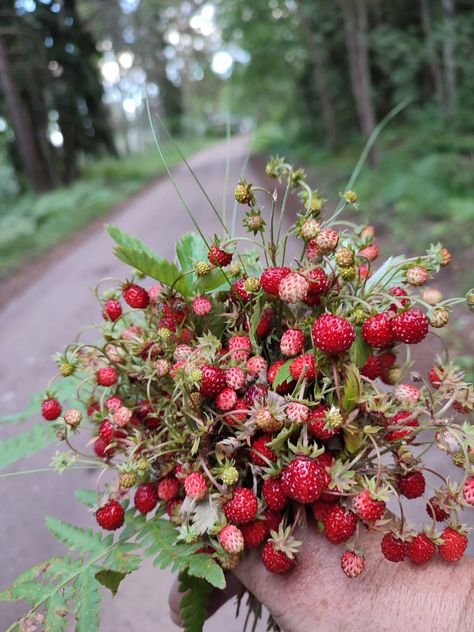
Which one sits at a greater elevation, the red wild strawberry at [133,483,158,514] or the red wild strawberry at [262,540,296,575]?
the red wild strawberry at [133,483,158,514]

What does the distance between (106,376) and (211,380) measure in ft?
1.05

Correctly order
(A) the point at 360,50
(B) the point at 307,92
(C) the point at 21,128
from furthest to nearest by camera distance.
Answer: (B) the point at 307,92 < (C) the point at 21,128 < (A) the point at 360,50

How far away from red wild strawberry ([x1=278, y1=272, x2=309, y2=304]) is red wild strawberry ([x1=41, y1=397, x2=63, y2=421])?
66 centimetres

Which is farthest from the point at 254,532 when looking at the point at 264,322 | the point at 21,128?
the point at 21,128

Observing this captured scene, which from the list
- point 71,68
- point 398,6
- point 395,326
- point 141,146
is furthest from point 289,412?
point 141,146

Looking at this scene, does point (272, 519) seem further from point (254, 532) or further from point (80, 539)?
point (80, 539)

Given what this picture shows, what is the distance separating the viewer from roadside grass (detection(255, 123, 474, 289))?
5738mm

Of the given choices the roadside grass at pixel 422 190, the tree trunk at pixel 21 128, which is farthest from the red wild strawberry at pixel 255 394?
the tree trunk at pixel 21 128

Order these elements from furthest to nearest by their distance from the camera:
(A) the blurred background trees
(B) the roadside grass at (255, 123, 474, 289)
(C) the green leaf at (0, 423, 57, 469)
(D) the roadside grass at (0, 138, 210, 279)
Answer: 1. (D) the roadside grass at (0, 138, 210, 279)
2. (A) the blurred background trees
3. (B) the roadside grass at (255, 123, 474, 289)
4. (C) the green leaf at (0, 423, 57, 469)

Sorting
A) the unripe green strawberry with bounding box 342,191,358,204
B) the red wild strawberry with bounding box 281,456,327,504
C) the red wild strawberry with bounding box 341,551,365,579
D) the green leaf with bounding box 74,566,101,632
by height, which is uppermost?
the unripe green strawberry with bounding box 342,191,358,204

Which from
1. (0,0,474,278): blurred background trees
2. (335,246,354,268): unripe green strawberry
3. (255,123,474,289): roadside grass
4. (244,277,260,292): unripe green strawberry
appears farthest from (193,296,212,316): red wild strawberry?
(0,0,474,278): blurred background trees

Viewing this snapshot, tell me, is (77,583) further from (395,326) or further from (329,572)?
(395,326)

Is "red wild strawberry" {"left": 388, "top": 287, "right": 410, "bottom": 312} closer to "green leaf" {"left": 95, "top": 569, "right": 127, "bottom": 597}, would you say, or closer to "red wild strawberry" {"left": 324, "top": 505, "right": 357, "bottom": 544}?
"red wild strawberry" {"left": 324, "top": 505, "right": 357, "bottom": 544}

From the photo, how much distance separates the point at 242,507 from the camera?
3.63ft
